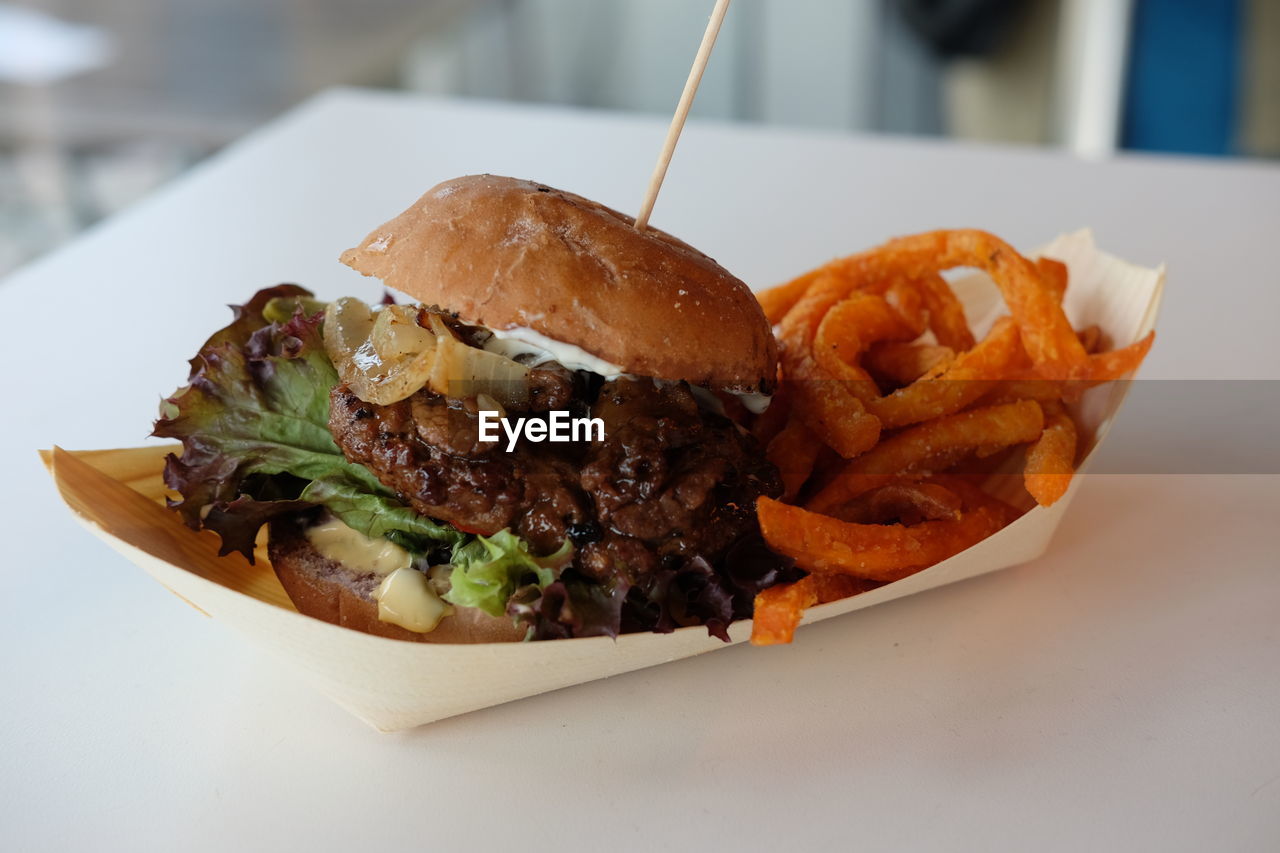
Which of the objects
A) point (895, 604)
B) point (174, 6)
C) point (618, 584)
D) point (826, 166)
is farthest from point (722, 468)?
point (174, 6)

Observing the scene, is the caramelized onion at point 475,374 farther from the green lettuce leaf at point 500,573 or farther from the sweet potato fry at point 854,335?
the sweet potato fry at point 854,335

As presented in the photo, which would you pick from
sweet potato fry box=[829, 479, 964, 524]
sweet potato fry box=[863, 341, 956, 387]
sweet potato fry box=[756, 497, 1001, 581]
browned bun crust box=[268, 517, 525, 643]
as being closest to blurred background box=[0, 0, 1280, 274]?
browned bun crust box=[268, 517, 525, 643]

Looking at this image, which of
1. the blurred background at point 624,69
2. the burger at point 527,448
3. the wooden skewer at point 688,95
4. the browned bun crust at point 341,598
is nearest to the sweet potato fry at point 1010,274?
the burger at point 527,448

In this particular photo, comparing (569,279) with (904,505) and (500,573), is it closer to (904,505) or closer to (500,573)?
Result: (500,573)

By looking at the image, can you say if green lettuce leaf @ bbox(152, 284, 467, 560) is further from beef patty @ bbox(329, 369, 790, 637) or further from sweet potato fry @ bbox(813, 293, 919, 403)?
sweet potato fry @ bbox(813, 293, 919, 403)

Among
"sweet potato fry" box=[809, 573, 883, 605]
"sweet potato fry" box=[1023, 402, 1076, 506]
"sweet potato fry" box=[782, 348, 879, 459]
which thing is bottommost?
"sweet potato fry" box=[809, 573, 883, 605]
